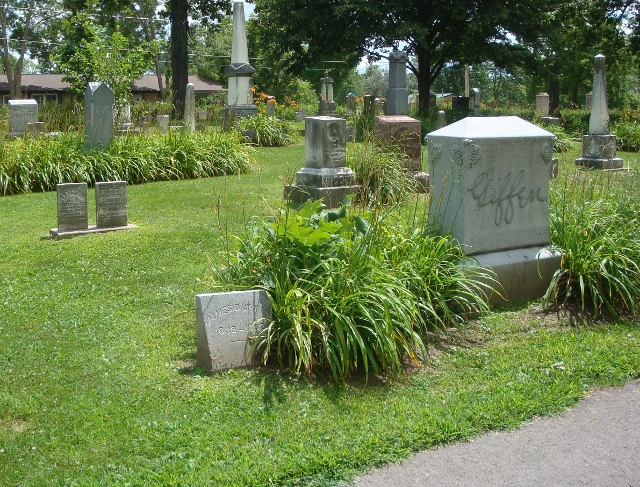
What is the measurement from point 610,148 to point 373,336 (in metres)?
14.1

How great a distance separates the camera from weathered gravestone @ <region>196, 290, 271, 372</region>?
521 cm

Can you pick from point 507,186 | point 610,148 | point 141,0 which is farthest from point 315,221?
point 141,0

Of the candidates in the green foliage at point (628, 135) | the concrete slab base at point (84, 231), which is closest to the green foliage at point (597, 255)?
the concrete slab base at point (84, 231)

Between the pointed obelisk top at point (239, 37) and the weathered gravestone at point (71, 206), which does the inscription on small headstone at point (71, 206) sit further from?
the pointed obelisk top at point (239, 37)

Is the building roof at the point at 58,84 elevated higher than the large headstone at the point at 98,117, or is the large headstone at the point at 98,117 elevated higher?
the building roof at the point at 58,84

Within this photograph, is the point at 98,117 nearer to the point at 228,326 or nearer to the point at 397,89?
the point at 397,89

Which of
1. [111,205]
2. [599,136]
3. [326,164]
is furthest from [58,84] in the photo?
[111,205]

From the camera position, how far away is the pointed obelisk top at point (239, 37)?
23.2 m

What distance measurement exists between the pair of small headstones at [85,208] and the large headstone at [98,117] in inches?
175

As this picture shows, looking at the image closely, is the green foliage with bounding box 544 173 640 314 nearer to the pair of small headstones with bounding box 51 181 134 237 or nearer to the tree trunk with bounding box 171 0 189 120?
the pair of small headstones with bounding box 51 181 134 237

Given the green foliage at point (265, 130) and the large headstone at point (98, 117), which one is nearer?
the large headstone at point (98, 117)

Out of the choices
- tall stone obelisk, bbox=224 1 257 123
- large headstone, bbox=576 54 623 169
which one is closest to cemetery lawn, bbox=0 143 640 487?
large headstone, bbox=576 54 623 169

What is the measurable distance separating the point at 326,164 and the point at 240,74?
11.5 m

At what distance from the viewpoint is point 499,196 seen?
22.2 feet
